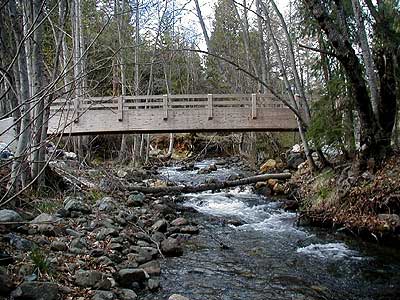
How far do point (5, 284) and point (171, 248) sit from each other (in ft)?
8.24

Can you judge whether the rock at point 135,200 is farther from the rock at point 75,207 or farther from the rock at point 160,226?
the rock at point 75,207

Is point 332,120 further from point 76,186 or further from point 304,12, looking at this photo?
point 76,186

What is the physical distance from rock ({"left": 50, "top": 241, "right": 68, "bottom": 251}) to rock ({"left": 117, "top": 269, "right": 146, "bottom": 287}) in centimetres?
68

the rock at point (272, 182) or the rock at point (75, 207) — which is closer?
the rock at point (75, 207)

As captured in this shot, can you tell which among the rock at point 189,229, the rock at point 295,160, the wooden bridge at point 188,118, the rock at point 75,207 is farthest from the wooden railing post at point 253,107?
the rock at point 75,207

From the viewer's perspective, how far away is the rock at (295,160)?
12.4 m

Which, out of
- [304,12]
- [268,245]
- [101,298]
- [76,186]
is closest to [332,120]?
[304,12]

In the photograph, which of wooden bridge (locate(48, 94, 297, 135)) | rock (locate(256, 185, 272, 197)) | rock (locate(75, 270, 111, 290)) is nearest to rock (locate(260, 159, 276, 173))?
wooden bridge (locate(48, 94, 297, 135))

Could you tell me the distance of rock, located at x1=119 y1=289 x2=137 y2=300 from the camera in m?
3.38

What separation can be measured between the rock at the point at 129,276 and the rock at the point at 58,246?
A: 0.68 m

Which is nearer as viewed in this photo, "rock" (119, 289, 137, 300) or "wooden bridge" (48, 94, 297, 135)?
"rock" (119, 289, 137, 300)

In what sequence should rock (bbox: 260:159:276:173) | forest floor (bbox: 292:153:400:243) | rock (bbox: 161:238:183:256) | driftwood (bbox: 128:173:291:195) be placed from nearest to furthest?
rock (bbox: 161:238:183:256)
forest floor (bbox: 292:153:400:243)
driftwood (bbox: 128:173:291:195)
rock (bbox: 260:159:276:173)

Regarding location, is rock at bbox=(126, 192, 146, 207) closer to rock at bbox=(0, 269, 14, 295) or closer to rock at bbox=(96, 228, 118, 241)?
rock at bbox=(96, 228, 118, 241)

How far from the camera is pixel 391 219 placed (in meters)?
5.61
